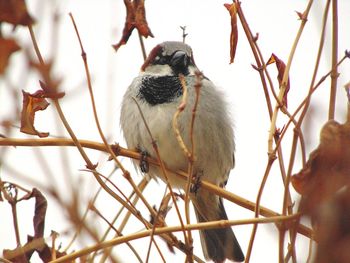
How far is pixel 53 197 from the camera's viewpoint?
101 centimetres

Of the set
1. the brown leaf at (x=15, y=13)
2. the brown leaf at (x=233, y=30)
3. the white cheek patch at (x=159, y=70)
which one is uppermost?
the white cheek patch at (x=159, y=70)

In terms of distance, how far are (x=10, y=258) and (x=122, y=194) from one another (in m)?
0.41

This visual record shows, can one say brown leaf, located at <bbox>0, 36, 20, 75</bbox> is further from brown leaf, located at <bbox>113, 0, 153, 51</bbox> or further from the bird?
the bird

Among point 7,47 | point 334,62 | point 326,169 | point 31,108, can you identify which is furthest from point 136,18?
point 326,169

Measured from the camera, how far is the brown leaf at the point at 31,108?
2.03 m

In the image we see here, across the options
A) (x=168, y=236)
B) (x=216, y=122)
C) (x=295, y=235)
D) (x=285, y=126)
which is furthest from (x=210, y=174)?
(x=295, y=235)

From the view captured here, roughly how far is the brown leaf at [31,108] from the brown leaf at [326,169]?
1094mm

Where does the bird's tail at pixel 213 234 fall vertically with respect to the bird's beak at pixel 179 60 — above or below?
below

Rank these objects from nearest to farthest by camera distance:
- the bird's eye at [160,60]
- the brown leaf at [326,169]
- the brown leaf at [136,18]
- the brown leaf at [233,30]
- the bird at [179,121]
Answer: the brown leaf at [326,169], the brown leaf at [233,30], the brown leaf at [136,18], the bird at [179,121], the bird's eye at [160,60]

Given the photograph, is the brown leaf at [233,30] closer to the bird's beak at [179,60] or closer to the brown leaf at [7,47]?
the brown leaf at [7,47]

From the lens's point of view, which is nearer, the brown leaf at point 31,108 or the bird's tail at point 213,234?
the brown leaf at point 31,108

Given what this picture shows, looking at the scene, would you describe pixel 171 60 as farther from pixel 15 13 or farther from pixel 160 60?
pixel 15 13

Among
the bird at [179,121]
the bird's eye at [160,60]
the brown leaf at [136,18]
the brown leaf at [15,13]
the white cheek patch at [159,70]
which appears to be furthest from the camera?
the bird's eye at [160,60]

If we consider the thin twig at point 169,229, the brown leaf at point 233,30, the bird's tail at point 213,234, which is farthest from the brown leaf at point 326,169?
the bird's tail at point 213,234
